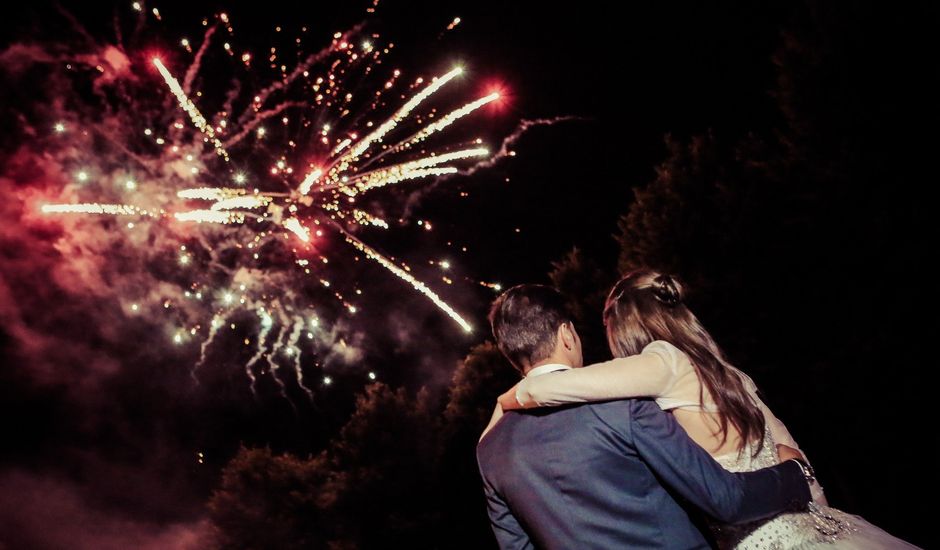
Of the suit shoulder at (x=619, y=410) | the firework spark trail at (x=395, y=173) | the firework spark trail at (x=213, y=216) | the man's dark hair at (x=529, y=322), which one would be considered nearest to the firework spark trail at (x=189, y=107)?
the firework spark trail at (x=213, y=216)

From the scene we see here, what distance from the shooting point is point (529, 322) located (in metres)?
2.62

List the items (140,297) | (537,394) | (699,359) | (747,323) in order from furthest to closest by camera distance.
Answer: (140,297), (747,323), (699,359), (537,394)

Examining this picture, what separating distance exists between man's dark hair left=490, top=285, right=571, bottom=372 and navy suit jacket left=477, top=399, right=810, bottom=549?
0.33m

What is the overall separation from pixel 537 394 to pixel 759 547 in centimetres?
113

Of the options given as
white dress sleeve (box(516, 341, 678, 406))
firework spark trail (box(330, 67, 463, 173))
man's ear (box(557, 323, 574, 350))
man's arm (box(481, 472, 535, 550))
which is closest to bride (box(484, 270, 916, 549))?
white dress sleeve (box(516, 341, 678, 406))

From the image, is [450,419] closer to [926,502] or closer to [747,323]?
[747,323]

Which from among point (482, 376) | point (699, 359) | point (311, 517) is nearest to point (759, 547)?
point (699, 359)

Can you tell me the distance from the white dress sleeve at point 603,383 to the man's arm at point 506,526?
0.51 meters

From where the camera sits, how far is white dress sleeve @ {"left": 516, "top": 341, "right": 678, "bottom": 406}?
2.16 m

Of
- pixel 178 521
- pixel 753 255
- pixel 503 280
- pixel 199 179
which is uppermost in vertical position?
pixel 199 179

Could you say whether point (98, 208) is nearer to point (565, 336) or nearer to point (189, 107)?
point (189, 107)

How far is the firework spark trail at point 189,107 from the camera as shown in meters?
10.1

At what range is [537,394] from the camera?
228cm

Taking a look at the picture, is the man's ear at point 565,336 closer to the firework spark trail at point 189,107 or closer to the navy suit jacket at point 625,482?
the navy suit jacket at point 625,482
